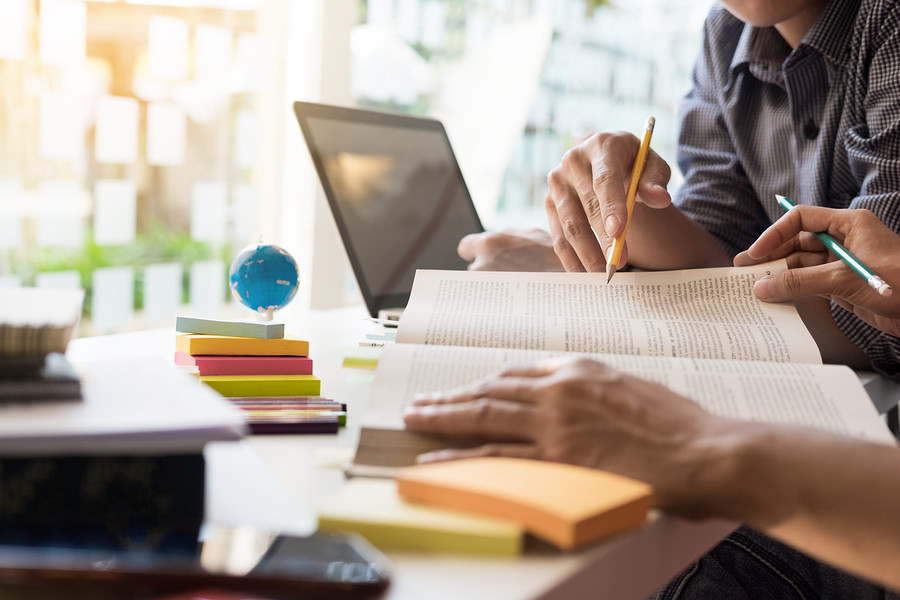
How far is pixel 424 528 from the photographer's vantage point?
385mm

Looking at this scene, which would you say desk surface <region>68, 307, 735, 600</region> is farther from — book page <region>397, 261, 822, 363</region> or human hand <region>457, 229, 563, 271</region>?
human hand <region>457, 229, 563, 271</region>

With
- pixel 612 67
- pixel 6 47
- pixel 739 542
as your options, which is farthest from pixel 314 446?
pixel 612 67

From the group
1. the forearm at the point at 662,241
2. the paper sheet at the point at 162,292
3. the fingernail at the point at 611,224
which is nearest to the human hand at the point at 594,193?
the fingernail at the point at 611,224

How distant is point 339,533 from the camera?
0.39m

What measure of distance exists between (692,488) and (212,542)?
254 mm

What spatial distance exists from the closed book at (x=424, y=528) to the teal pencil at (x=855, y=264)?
0.53 meters

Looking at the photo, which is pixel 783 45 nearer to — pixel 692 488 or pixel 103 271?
pixel 692 488

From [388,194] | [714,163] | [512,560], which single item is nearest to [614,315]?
[512,560]

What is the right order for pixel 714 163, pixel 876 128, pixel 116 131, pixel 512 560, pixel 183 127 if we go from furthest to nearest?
pixel 183 127 → pixel 116 131 → pixel 714 163 → pixel 876 128 → pixel 512 560

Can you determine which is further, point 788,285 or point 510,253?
point 510,253

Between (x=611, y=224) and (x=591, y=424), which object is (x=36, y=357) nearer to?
(x=591, y=424)

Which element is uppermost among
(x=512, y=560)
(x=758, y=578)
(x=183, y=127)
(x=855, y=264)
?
(x=183, y=127)

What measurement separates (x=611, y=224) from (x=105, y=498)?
0.58m

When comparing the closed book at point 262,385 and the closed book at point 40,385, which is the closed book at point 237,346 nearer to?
the closed book at point 262,385
